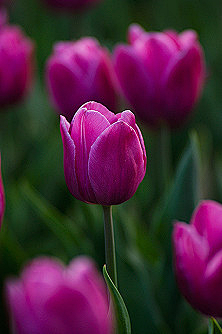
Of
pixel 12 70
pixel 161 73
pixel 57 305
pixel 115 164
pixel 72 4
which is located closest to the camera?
pixel 57 305

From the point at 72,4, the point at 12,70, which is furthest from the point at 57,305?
the point at 72,4

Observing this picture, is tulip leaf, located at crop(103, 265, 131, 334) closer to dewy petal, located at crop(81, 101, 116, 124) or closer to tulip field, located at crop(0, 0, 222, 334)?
tulip field, located at crop(0, 0, 222, 334)

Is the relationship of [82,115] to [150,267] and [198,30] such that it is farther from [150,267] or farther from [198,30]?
[198,30]

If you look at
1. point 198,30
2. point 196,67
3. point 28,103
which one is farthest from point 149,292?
point 198,30

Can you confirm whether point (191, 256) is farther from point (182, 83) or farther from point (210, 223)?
point (182, 83)

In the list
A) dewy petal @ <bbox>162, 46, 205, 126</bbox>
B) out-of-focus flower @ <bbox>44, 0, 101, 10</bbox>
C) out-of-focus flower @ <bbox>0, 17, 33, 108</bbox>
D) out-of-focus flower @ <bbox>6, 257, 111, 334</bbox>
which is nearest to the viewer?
out-of-focus flower @ <bbox>6, 257, 111, 334</bbox>

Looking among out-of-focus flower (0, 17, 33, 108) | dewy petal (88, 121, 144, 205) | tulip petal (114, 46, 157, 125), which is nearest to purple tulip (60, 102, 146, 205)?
dewy petal (88, 121, 144, 205)

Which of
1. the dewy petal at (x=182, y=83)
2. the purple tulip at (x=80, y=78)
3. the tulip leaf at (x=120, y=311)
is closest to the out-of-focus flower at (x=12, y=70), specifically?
the purple tulip at (x=80, y=78)
